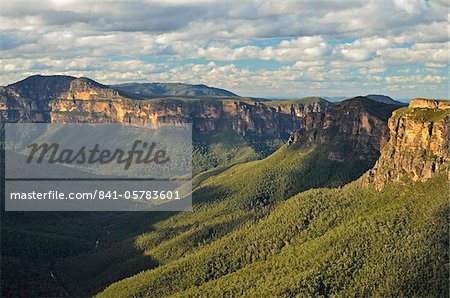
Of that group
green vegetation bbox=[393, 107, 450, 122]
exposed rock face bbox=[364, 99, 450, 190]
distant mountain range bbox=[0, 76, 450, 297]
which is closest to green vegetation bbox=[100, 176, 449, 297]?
distant mountain range bbox=[0, 76, 450, 297]

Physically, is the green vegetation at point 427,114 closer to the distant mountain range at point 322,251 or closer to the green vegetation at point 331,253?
the distant mountain range at point 322,251

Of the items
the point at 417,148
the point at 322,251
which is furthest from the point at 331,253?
the point at 417,148

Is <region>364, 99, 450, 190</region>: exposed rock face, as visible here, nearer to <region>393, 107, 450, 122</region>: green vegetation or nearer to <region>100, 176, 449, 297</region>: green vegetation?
<region>393, 107, 450, 122</region>: green vegetation

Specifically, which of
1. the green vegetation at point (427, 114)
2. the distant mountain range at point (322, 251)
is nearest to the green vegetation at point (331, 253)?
the distant mountain range at point (322, 251)

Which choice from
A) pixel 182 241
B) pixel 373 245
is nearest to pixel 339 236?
pixel 373 245

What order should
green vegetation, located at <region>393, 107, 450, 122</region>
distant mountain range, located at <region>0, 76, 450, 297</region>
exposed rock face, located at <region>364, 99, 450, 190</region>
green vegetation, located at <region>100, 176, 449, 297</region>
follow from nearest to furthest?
green vegetation, located at <region>100, 176, 449, 297</region>, distant mountain range, located at <region>0, 76, 450, 297</region>, exposed rock face, located at <region>364, 99, 450, 190</region>, green vegetation, located at <region>393, 107, 450, 122</region>

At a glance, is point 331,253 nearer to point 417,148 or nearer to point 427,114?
point 417,148

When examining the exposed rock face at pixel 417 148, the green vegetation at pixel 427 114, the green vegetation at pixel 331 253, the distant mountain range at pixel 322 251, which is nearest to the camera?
the green vegetation at pixel 331 253

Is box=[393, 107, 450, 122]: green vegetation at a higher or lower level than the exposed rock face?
higher
